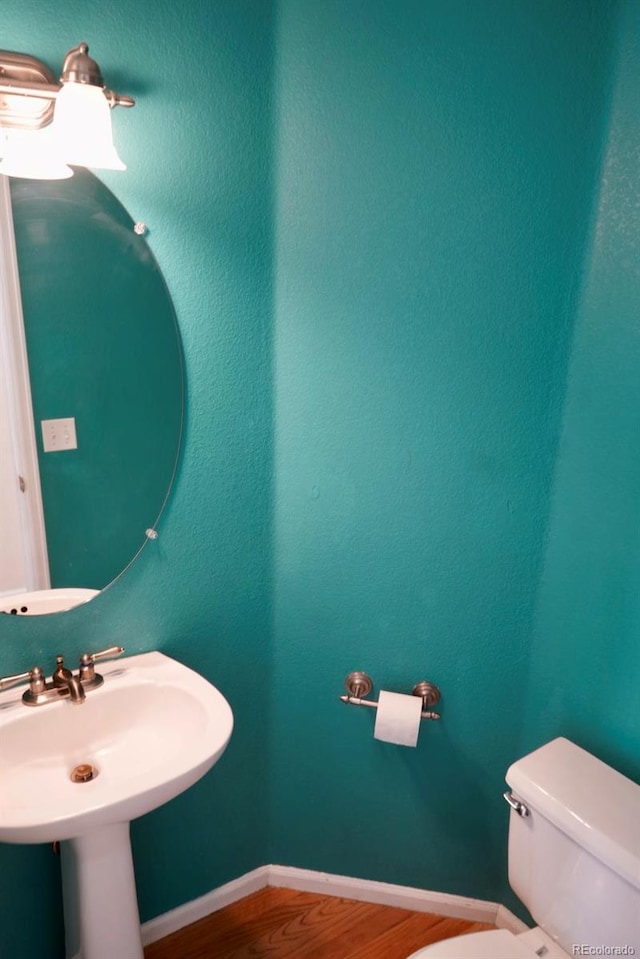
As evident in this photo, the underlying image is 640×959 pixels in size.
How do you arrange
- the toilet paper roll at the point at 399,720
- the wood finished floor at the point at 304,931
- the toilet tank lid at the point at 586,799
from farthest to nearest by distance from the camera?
the wood finished floor at the point at 304,931 → the toilet paper roll at the point at 399,720 → the toilet tank lid at the point at 586,799

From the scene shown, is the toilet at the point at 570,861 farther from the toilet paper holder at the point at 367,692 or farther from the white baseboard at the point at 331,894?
the white baseboard at the point at 331,894

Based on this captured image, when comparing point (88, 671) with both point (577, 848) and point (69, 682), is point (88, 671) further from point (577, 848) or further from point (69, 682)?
point (577, 848)

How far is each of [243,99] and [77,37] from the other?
31cm

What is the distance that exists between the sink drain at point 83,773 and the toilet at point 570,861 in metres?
0.72

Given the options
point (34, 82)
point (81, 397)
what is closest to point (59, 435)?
point (81, 397)

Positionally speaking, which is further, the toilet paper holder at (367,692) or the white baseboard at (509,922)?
the white baseboard at (509,922)

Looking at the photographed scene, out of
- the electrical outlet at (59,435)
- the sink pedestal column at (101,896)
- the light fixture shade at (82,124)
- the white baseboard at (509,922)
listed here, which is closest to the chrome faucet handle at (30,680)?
the sink pedestal column at (101,896)

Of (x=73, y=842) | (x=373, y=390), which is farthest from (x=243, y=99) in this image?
(x=73, y=842)

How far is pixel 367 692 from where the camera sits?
1566 mm

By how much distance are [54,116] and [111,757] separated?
47.5 inches

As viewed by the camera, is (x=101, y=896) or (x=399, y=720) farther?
(x=399, y=720)

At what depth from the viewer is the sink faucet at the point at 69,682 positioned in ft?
4.07

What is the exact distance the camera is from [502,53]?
1.19m

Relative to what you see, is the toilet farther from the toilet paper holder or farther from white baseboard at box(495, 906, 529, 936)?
white baseboard at box(495, 906, 529, 936)
